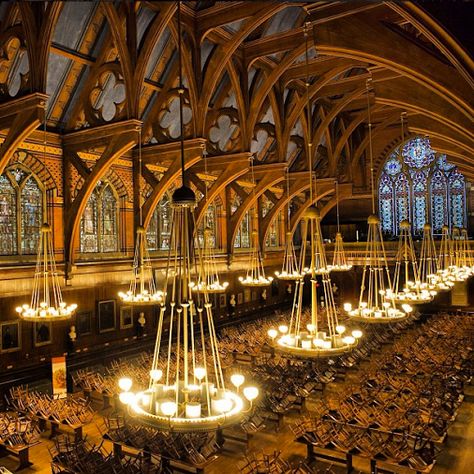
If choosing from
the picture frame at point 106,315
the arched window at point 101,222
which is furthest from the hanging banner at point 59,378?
the arched window at point 101,222

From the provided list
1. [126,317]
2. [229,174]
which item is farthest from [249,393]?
[126,317]

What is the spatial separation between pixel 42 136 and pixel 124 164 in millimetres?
3025

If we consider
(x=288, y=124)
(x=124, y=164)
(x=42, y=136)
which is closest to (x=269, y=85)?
(x=288, y=124)

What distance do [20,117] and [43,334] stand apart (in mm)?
6401

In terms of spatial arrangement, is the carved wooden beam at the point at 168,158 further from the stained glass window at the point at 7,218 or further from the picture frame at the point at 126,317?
the stained glass window at the point at 7,218

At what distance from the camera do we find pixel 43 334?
12.6 meters

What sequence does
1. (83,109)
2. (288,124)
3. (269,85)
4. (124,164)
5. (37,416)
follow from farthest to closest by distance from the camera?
1. (288,124)
2. (124,164)
3. (269,85)
4. (83,109)
5. (37,416)

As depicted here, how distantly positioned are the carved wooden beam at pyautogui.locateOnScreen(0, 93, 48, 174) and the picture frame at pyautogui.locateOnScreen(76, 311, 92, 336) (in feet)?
19.8

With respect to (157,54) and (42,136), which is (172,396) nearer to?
(42,136)

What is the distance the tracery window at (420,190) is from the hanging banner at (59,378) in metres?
18.6

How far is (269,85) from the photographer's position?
13.6m

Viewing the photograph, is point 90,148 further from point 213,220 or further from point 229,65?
point 213,220

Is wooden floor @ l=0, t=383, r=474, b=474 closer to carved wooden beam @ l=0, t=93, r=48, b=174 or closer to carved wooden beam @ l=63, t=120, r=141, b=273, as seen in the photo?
carved wooden beam @ l=63, t=120, r=141, b=273

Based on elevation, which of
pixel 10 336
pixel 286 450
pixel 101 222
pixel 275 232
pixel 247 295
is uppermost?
pixel 101 222
